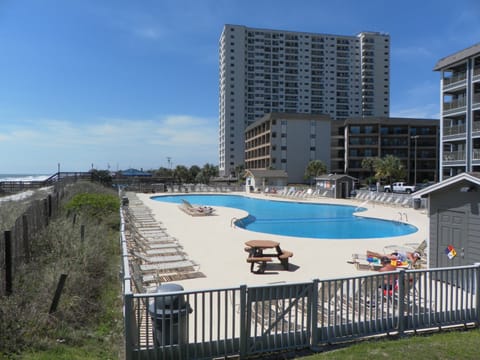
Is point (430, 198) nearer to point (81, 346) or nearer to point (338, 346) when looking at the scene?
point (338, 346)

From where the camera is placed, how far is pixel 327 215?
76.0ft

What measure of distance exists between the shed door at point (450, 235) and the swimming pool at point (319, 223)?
8271 millimetres

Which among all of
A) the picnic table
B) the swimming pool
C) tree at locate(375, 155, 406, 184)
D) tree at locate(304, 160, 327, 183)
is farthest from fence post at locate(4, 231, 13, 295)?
tree at locate(304, 160, 327, 183)

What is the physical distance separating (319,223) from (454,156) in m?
19.0

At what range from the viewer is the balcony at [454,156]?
98.8 ft

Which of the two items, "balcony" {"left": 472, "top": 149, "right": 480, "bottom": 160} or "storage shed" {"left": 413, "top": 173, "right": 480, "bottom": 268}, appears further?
"balcony" {"left": 472, "top": 149, "right": 480, "bottom": 160}

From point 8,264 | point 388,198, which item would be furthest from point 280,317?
point 388,198

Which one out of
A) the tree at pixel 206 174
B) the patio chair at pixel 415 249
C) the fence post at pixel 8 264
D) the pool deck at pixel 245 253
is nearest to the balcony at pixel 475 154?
the pool deck at pixel 245 253

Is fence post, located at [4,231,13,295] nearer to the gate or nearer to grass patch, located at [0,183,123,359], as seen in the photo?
grass patch, located at [0,183,123,359]

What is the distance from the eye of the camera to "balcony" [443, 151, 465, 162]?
98.8 ft

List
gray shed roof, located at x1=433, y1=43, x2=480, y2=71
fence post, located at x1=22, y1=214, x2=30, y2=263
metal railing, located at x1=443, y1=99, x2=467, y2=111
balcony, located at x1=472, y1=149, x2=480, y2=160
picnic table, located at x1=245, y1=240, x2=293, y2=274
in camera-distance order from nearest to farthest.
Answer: fence post, located at x1=22, y1=214, x2=30, y2=263 → picnic table, located at x1=245, y1=240, x2=293, y2=274 → balcony, located at x1=472, y1=149, x2=480, y2=160 → gray shed roof, located at x1=433, y1=43, x2=480, y2=71 → metal railing, located at x1=443, y1=99, x2=467, y2=111

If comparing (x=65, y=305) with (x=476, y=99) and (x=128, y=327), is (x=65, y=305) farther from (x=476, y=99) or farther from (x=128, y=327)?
(x=476, y=99)

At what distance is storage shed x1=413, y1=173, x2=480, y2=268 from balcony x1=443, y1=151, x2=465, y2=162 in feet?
88.8

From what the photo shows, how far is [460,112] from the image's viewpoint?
30.7m
